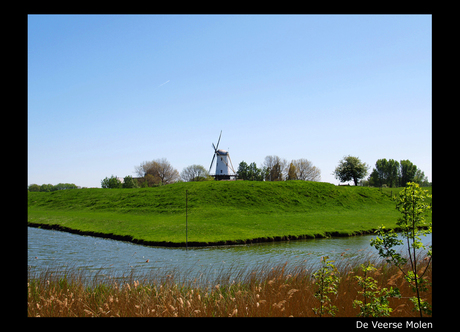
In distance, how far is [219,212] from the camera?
39188mm

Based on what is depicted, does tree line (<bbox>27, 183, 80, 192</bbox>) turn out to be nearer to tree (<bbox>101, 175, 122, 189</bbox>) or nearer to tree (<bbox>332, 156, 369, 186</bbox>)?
tree (<bbox>101, 175, 122, 189</bbox>)

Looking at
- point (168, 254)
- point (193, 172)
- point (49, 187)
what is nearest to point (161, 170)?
point (193, 172)

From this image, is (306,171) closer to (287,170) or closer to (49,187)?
(287,170)

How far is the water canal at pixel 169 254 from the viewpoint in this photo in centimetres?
1780

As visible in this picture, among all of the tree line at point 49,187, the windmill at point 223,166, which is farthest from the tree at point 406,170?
the tree line at point 49,187

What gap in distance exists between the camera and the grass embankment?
28.8 meters

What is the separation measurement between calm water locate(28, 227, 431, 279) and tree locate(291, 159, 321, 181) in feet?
266

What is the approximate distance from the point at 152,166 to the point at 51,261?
292 ft

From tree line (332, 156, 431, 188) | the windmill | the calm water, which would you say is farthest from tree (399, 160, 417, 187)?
the calm water

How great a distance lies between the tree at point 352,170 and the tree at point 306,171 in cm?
2714

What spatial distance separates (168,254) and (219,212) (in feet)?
58.0
